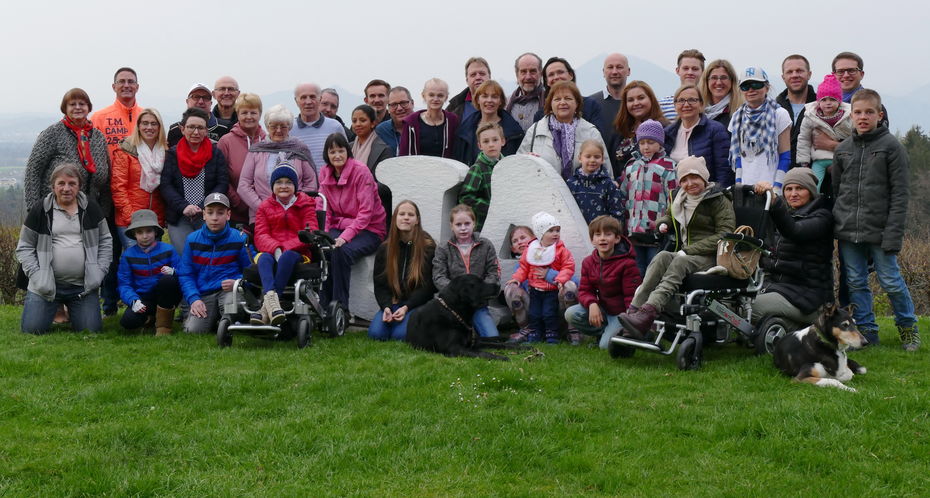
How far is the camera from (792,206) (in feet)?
22.0

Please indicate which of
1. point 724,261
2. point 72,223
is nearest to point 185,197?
point 72,223

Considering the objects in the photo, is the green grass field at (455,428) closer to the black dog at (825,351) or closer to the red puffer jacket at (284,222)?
the black dog at (825,351)

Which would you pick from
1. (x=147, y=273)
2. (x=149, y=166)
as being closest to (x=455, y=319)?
(x=147, y=273)

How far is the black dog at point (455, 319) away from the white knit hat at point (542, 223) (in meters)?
0.76

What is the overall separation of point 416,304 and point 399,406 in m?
2.51

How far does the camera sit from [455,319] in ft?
22.4

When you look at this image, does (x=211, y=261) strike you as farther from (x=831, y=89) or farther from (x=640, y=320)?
(x=831, y=89)

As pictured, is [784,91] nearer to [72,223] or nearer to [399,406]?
[399,406]

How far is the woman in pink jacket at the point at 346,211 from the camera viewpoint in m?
8.05

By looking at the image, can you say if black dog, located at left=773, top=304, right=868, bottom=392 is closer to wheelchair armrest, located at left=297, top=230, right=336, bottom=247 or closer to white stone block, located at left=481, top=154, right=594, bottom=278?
white stone block, located at left=481, top=154, right=594, bottom=278

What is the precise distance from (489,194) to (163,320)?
131 inches

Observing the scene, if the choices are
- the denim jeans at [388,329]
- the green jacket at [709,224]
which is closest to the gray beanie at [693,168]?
the green jacket at [709,224]

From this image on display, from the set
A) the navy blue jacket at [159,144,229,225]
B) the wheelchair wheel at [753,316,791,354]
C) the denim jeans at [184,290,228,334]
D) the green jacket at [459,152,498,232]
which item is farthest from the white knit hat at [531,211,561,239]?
the navy blue jacket at [159,144,229,225]

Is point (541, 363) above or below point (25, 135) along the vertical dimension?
below
